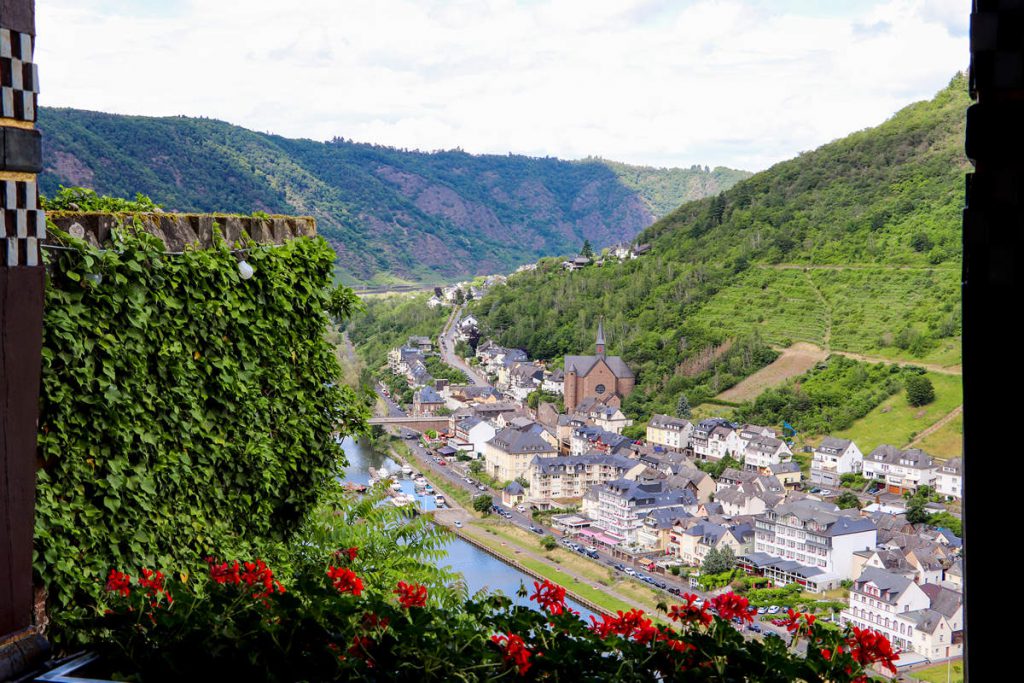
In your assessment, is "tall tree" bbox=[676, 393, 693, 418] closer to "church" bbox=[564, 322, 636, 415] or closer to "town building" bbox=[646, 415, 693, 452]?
"town building" bbox=[646, 415, 693, 452]

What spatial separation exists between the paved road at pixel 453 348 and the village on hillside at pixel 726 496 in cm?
483

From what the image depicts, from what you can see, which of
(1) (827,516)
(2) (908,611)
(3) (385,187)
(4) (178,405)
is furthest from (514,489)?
(3) (385,187)

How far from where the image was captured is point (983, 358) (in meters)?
1.08

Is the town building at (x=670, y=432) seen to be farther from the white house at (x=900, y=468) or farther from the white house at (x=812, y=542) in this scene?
the white house at (x=812, y=542)

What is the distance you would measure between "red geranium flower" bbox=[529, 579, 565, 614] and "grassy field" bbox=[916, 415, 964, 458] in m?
22.9

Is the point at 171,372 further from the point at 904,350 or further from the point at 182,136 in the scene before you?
the point at 182,136

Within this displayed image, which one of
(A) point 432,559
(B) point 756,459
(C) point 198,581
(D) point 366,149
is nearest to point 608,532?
(B) point 756,459

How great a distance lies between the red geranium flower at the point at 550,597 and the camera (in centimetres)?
169

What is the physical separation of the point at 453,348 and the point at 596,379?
1196cm

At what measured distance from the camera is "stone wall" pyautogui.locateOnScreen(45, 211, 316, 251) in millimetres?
2221

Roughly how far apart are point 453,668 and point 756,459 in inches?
943

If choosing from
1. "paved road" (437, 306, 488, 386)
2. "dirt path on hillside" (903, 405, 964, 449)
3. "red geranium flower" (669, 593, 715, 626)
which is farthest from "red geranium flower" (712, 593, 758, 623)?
"paved road" (437, 306, 488, 386)

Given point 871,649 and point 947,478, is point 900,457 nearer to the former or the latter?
point 947,478

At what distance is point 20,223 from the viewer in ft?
5.77
